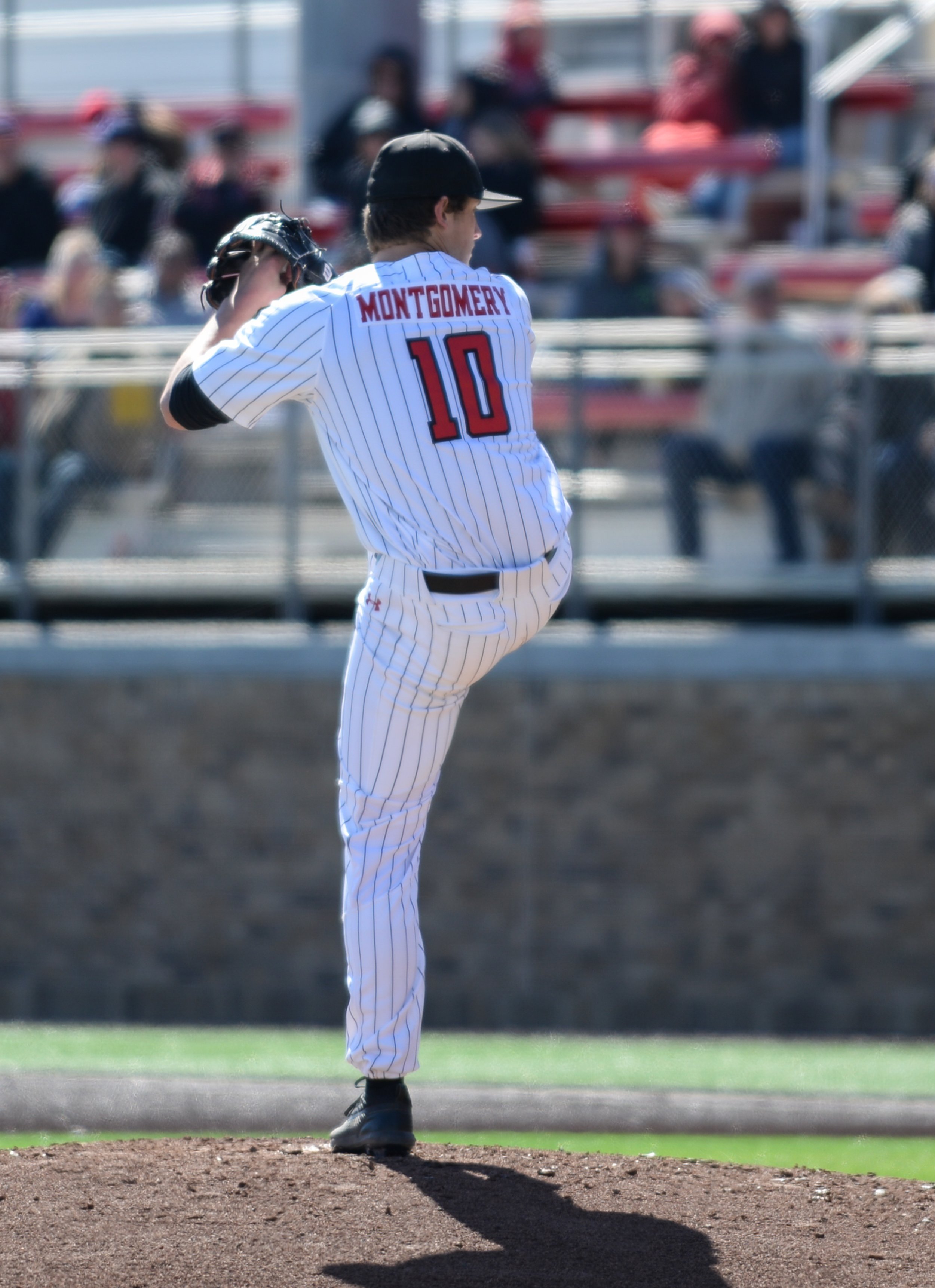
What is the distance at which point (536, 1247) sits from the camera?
355 cm

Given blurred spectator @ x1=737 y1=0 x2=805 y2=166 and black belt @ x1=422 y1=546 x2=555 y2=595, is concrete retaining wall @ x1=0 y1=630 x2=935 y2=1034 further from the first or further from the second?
blurred spectator @ x1=737 y1=0 x2=805 y2=166

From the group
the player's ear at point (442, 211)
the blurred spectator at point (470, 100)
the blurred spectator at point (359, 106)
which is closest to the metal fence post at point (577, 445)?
the blurred spectator at point (359, 106)

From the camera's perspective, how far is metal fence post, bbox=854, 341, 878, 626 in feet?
26.2

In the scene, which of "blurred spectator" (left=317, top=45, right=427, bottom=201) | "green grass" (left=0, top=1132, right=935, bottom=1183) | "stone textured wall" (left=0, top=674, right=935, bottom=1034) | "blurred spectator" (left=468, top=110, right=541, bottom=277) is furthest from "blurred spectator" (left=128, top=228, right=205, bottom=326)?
"green grass" (left=0, top=1132, right=935, bottom=1183)

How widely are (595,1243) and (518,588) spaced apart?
50.9 inches

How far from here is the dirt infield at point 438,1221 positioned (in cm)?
342

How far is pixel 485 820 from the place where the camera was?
27.6 feet

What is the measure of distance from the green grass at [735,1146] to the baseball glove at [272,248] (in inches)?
82.5

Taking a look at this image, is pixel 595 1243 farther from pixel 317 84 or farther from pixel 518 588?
pixel 317 84

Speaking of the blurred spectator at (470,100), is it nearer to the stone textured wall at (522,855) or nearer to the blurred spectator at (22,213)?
the blurred spectator at (22,213)

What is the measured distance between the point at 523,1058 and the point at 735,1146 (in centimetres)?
216

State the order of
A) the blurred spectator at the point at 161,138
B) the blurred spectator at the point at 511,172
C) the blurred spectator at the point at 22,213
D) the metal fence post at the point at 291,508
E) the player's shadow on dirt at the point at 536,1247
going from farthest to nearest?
1. the blurred spectator at the point at 161,138
2. the blurred spectator at the point at 22,213
3. the blurred spectator at the point at 511,172
4. the metal fence post at the point at 291,508
5. the player's shadow on dirt at the point at 536,1247

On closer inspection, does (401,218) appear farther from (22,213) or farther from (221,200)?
(22,213)

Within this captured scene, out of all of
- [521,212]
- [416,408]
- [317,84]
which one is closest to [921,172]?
[521,212]
